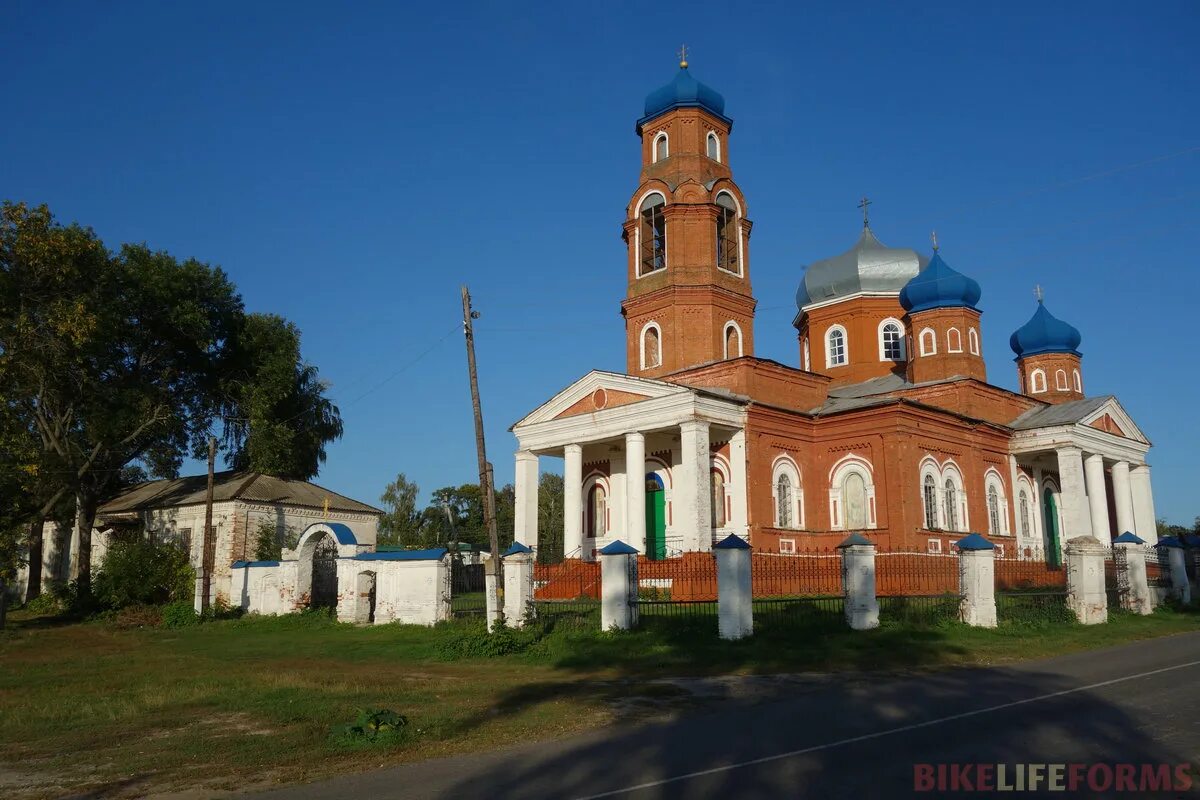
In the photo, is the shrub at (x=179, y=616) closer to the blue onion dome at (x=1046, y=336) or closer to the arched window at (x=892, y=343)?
the arched window at (x=892, y=343)

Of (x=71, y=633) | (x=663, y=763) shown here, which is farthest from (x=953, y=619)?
(x=71, y=633)

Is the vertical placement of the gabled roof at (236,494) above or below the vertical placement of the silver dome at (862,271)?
below

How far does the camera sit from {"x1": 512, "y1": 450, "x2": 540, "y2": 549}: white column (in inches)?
1038

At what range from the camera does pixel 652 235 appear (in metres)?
29.0

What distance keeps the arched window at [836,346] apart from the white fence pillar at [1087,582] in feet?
49.4

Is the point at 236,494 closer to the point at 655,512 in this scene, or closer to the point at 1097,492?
the point at 655,512

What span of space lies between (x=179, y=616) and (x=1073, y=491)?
26185 millimetres

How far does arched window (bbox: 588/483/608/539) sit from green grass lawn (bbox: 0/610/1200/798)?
28.1 ft

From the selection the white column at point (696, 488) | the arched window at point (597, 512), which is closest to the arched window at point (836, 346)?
the arched window at point (597, 512)

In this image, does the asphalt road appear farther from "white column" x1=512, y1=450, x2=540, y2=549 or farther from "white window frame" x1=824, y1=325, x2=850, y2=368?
"white window frame" x1=824, y1=325, x2=850, y2=368

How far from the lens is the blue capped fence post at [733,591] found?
15.6m

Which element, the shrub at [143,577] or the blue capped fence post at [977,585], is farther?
the shrub at [143,577]

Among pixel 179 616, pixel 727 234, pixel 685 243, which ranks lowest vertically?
pixel 179 616

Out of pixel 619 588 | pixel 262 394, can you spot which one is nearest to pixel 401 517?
pixel 262 394
